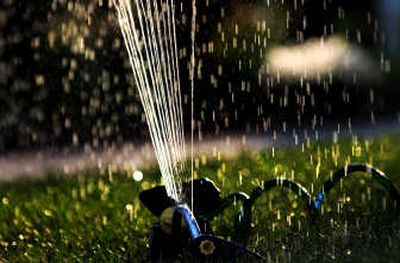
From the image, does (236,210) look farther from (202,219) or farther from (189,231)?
(189,231)

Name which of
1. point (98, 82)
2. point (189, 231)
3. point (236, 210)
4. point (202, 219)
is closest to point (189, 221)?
point (189, 231)

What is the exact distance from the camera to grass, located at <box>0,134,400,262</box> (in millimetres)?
4320

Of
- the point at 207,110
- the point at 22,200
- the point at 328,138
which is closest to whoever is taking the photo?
the point at 22,200

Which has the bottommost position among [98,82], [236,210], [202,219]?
[236,210]

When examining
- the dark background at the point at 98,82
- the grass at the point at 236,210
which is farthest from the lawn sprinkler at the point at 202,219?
the dark background at the point at 98,82

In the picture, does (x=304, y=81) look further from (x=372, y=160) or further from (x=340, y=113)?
(x=372, y=160)

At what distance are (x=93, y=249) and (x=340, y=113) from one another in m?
5.62

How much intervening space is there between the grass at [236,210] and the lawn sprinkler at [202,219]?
154 millimetres

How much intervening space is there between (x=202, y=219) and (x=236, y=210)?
2.53ft

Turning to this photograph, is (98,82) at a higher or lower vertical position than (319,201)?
higher

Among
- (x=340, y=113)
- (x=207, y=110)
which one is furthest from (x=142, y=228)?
(x=340, y=113)

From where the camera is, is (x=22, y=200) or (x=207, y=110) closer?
(x=22, y=200)

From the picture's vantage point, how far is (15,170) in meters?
8.23

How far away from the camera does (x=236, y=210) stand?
523 centimetres
